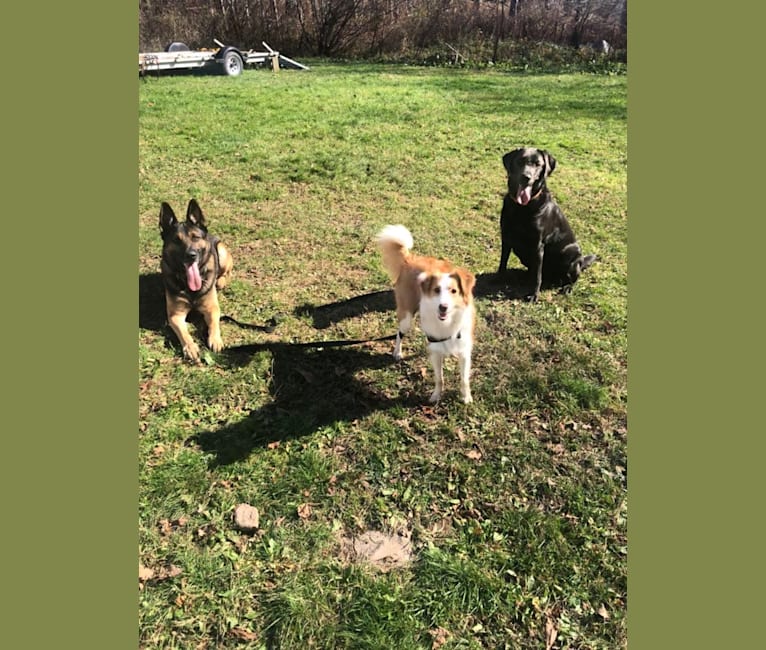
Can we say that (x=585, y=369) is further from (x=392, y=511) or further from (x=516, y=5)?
(x=516, y=5)

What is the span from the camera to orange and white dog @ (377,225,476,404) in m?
3.54

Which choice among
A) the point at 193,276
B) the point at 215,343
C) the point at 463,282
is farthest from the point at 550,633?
the point at 193,276

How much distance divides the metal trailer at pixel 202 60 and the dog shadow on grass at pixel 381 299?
15.6 metres

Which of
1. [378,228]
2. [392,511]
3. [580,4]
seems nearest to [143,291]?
[378,228]

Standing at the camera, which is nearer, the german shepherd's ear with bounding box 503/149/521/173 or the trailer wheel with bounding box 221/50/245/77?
the german shepherd's ear with bounding box 503/149/521/173

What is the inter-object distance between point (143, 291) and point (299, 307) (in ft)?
5.59

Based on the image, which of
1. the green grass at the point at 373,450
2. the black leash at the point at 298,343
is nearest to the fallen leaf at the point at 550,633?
the green grass at the point at 373,450

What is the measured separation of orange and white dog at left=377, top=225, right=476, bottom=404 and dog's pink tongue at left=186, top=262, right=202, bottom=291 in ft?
5.53

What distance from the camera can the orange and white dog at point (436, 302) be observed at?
354 centimetres

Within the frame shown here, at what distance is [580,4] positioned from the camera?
19422mm

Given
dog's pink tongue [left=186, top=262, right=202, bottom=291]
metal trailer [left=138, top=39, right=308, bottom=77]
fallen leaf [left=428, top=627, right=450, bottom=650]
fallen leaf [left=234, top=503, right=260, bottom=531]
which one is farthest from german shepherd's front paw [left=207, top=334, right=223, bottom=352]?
metal trailer [left=138, top=39, right=308, bottom=77]

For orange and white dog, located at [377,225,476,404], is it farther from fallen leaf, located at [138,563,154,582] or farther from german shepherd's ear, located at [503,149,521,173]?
fallen leaf, located at [138,563,154,582]

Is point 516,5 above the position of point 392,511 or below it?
above

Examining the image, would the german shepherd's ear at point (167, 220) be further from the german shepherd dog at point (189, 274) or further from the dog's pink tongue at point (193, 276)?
the dog's pink tongue at point (193, 276)
